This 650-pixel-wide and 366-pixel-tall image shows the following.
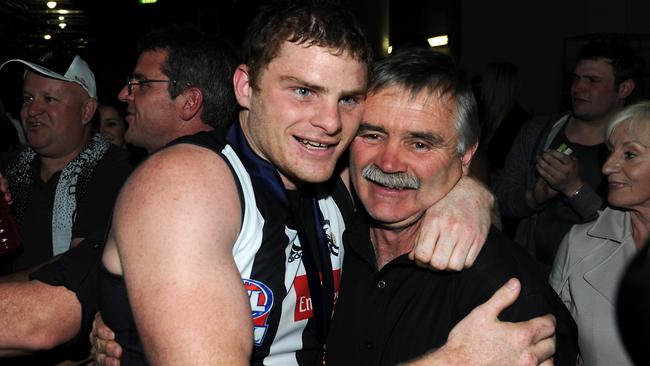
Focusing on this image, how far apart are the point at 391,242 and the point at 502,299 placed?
1.99ft

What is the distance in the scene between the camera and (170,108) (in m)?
3.36

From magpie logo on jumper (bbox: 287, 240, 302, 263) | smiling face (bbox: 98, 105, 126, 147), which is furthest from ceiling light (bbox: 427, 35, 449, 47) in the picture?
magpie logo on jumper (bbox: 287, 240, 302, 263)

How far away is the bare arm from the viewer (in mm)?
2209

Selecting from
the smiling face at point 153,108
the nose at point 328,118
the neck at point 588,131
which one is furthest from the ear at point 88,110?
the neck at point 588,131

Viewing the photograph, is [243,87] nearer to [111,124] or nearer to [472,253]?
[472,253]

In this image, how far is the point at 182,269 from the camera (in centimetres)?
151

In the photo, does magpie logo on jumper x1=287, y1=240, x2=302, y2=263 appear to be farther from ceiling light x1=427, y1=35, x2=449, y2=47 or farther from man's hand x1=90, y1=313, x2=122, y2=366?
Answer: ceiling light x1=427, y1=35, x2=449, y2=47

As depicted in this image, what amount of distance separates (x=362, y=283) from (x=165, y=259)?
937 millimetres

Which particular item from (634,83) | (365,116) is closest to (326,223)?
(365,116)

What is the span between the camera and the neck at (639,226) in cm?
284

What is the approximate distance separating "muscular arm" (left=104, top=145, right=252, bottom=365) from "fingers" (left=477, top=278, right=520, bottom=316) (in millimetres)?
712

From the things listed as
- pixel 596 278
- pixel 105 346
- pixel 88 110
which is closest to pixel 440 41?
pixel 88 110

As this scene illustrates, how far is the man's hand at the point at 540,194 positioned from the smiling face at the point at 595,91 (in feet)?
1.67

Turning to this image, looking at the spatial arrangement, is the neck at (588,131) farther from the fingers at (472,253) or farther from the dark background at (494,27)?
the dark background at (494,27)
